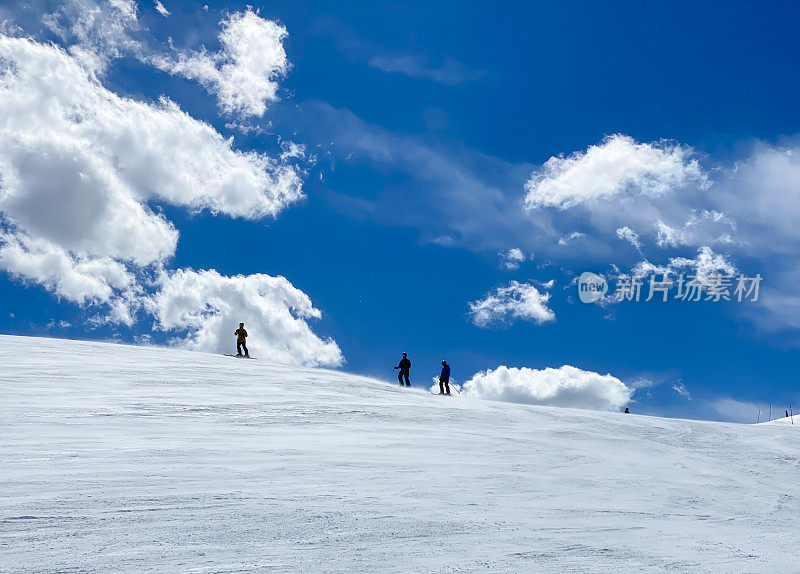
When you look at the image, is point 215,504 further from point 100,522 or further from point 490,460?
point 490,460

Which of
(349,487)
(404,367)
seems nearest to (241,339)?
(404,367)

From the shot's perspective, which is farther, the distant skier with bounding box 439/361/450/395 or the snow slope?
the distant skier with bounding box 439/361/450/395

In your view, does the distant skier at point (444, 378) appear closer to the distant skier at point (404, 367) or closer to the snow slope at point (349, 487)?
the distant skier at point (404, 367)

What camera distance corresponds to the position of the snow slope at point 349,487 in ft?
Answer: 23.9

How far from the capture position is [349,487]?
9.44 m

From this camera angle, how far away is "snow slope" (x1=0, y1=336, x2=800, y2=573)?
7285 millimetres

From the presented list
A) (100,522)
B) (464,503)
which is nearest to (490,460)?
(464,503)

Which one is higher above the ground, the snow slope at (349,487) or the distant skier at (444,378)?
the distant skier at (444,378)

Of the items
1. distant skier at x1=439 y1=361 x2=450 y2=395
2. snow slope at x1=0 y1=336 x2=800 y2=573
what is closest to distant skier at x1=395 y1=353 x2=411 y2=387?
distant skier at x1=439 y1=361 x2=450 y2=395

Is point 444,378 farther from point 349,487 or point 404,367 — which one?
point 349,487

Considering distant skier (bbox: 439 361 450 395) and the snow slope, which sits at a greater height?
distant skier (bbox: 439 361 450 395)

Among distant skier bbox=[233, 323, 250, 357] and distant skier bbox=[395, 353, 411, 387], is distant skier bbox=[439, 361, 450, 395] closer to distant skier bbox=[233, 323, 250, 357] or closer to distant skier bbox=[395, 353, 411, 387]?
distant skier bbox=[395, 353, 411, 387]

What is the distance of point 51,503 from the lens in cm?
784

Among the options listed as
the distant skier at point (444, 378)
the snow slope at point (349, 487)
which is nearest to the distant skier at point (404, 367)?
the distant skier at point (444, 378)
